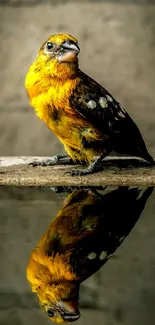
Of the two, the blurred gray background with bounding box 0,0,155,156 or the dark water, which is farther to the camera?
the blurred gray background with bounding box 0,0,155,156

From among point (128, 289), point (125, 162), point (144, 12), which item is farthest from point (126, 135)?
point (128, 289)

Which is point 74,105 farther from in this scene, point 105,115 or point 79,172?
point 79,172

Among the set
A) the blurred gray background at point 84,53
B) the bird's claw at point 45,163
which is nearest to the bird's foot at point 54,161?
the bird's claw at point 45,163

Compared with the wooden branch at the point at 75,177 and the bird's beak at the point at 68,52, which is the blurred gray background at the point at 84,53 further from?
the bird's beak at the point at 68,52

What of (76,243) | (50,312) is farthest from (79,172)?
(50,312)

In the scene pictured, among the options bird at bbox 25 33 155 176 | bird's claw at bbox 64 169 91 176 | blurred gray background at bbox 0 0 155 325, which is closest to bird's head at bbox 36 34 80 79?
bird at bbox 25 33 155 176

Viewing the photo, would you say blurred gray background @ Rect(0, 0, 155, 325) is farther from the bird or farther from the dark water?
the dark water
